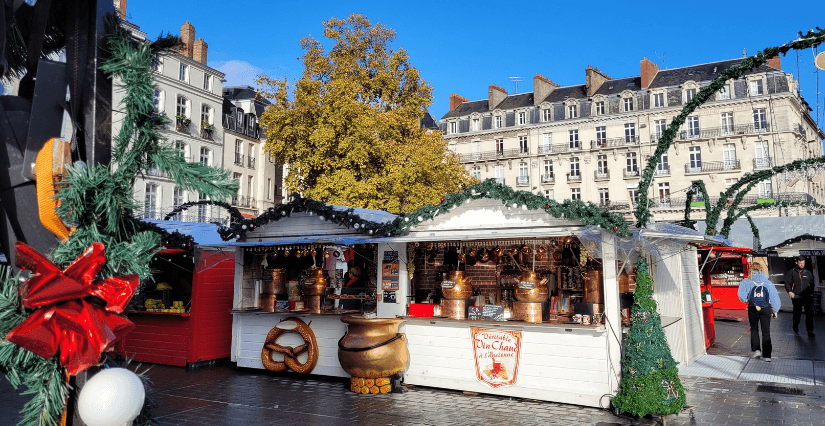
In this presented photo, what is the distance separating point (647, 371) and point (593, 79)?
41.4 meters

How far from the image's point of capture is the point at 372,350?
336 inches

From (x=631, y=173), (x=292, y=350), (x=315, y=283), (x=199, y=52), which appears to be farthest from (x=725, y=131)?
(x=292, y=350)

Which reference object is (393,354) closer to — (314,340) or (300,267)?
(314,340)

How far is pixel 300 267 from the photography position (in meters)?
11.5

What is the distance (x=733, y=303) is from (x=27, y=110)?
25.0m

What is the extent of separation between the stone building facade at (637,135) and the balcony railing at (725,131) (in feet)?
0.21

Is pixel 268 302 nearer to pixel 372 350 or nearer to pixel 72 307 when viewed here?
pixel 372 350

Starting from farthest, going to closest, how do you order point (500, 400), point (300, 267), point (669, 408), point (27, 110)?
point (300, 267) → point (500, 400) → point (669, 408) → point (27, 110)

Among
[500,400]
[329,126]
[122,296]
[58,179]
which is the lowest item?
[500,400]

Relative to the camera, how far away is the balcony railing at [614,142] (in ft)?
138

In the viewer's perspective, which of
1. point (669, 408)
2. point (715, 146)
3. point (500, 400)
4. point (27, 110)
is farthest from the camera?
point (715, 146)

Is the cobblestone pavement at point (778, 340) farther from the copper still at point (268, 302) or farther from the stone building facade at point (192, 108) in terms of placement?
the stone building facade at point (192, 108)

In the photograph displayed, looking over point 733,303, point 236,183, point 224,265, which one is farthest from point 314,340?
point 733,303

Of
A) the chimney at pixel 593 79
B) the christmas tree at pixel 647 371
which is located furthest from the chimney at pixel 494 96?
the christmas tree at pixel 647 371
